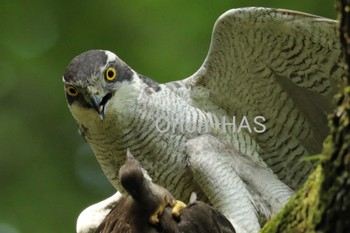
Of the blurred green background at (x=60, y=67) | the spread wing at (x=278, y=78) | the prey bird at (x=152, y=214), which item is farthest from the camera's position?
the blurred green background at (x=60, y=67)

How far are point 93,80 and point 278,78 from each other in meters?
1.31

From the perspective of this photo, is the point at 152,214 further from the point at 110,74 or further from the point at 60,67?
the point at 60,67

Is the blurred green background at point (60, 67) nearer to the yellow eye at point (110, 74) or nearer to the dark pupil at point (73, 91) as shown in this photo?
the yellow eye at point (110, 74)

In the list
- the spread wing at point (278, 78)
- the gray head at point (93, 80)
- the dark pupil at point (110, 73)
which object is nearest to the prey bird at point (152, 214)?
the gray head at point (93, 80)

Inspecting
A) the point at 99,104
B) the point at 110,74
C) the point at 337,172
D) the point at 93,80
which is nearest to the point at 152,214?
the point at 99,104

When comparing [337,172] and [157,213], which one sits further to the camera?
[157,213]

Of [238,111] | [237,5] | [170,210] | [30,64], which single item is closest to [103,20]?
[30,64]

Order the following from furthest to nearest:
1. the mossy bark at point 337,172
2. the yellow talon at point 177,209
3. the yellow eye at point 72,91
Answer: the yellow eye at point 72,91, the yellow talon at point 177,209, the mossy bark at point 337,172

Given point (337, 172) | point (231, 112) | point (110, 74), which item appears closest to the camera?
point (337, 172)

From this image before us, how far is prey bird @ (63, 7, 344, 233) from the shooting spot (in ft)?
24.7

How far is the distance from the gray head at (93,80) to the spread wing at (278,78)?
616mm

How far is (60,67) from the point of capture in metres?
12.6

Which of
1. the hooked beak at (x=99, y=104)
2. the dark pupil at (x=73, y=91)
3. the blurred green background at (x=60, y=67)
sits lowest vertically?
the blurred green background at (x=60, y=67)

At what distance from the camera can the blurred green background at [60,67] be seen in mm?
11867
